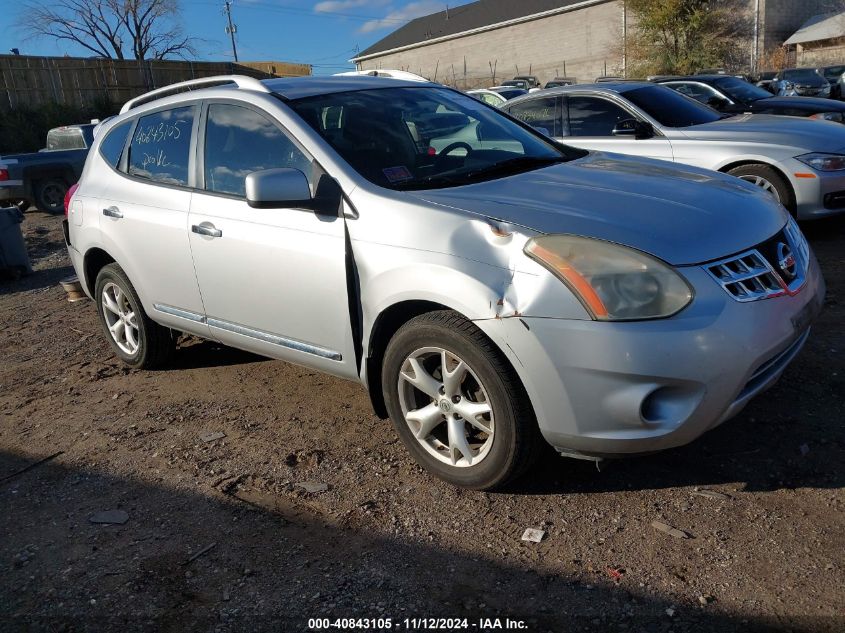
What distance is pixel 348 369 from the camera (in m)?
3.46

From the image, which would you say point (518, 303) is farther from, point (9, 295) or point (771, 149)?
point (9, 295)

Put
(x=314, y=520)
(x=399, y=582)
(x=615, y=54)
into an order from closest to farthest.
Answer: (x=399, y=582), (x=314, y=520), (x=615, y=54)

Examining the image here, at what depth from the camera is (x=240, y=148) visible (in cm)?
388

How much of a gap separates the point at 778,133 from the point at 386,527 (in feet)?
18.6

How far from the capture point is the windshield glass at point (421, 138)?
352 cm

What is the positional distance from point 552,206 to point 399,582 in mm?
1572

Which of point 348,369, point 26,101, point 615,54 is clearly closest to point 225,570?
point 348,369

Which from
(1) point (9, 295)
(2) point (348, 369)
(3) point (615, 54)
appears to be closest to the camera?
(2) point (348, 369)

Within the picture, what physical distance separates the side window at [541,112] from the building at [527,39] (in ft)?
111

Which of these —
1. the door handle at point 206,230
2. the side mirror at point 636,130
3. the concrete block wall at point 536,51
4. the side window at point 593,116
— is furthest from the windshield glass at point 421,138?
the concrete block wall at point 536,51

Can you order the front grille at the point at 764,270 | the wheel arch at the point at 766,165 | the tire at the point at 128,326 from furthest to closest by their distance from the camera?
the wheel arch at the point at 766,165 → the tire at the point at 128,326 → the front grille at the point at 764,270

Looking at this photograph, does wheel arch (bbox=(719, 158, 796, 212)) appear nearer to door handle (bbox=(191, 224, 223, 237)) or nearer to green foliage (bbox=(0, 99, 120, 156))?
door handle (bbox=(191, 224, 223, 237))

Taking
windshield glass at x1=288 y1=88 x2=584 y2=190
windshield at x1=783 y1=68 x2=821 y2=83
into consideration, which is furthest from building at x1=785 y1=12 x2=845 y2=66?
windshield glass at x1=288 y1=88 x2=584 y2=190

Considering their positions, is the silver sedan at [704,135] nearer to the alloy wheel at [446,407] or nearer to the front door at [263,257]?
the front door at [263,257]
